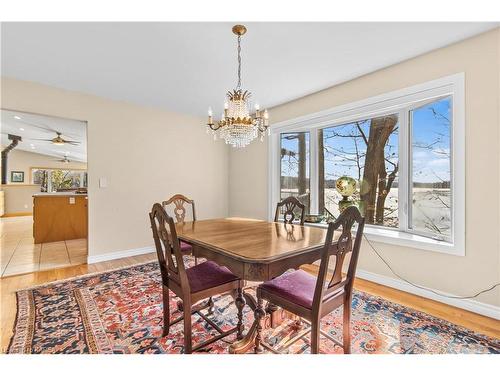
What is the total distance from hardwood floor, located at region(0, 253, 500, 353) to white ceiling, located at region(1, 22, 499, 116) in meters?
2.26

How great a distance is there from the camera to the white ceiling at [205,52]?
6.09 feet

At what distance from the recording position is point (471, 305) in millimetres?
1982

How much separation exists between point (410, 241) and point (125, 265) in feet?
11.0

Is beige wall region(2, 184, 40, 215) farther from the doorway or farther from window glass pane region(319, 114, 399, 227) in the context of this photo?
window glass pane region(319, 114, 399, 227)

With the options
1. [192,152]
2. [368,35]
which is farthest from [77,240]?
[368,35]

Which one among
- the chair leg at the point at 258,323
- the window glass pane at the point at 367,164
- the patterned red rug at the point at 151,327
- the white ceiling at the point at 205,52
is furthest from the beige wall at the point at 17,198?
the chair leg at the point at 258,323

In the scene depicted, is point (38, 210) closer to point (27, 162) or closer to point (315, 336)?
point (315, 336)

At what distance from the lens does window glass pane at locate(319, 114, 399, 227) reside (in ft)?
8.91

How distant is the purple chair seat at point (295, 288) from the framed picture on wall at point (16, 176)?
1096 centimetres

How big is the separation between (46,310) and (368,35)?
11.5 feet

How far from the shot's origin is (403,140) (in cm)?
257

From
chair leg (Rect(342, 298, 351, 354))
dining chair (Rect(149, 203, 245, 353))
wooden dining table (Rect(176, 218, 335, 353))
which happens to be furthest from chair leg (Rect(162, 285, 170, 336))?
chair leg (Rect(342, 298, 351, 354))
